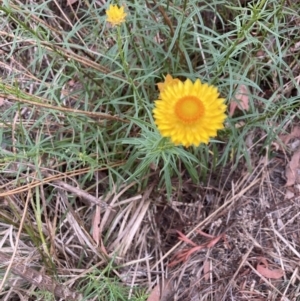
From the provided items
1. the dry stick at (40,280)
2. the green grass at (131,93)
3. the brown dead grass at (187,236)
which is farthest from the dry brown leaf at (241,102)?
the dry stick at (40,280)

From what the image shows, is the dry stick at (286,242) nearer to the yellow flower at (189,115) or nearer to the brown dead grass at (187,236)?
the brown dead grass at (187,236)

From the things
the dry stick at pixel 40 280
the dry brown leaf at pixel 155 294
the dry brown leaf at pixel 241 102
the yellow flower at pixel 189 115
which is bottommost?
the dry brown leaf at pixel 155 294

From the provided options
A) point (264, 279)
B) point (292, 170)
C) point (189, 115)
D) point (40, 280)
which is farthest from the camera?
point (292, 170)

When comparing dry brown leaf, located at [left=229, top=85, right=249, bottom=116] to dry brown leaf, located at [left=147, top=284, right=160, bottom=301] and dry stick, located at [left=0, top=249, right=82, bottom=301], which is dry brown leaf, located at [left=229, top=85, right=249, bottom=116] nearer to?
dry brown leaf, located at [left=147, top=284, right=160, bottom=301]

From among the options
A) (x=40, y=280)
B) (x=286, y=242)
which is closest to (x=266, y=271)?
(x=286, y=242)

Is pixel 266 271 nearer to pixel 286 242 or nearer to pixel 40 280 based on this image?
pixel 286 242

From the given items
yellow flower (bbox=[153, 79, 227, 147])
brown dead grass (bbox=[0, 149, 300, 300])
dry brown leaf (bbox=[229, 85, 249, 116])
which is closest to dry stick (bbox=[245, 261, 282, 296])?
brown dead grass (bbox=[0, 149, 300, 300])
